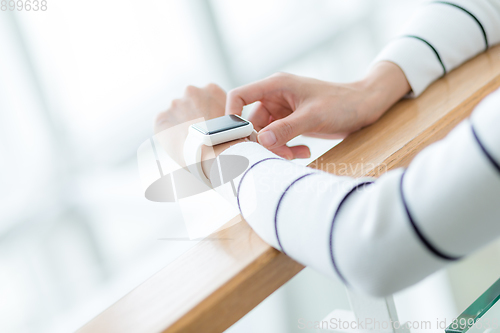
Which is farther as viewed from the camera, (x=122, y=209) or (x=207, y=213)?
(x=122, y=209)

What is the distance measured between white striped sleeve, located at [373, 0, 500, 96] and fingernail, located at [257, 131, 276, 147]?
21 cm

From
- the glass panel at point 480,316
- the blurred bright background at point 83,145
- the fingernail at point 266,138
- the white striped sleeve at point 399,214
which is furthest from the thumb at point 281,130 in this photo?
the blurred bright background at point 83,145

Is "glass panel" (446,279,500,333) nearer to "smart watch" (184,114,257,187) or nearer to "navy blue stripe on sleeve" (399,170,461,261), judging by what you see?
"navy blue stripe on sleeve" (399,170,461,261)

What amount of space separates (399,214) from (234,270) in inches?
4.6

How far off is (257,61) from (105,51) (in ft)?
2.85

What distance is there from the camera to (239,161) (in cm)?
41

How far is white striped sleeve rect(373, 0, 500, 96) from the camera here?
56 centimetres

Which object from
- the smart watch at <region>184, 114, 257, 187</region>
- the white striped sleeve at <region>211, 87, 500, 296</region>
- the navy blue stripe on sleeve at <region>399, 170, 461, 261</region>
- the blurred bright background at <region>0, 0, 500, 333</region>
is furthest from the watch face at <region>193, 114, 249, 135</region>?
the blurred bright background at <region>0, 0, 500, 333</region>

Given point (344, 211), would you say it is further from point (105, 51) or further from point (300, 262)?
point (105, 51)

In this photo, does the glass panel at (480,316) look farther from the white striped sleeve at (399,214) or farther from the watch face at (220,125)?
the watch face at (220,125)

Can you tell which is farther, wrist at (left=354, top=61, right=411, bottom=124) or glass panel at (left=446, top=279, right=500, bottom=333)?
wrist at (left=354, top=61, right=411, bottom=124)

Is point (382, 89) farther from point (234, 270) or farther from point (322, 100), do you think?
point (234, 270)

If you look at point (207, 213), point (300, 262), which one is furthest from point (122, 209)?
point (300, 262)

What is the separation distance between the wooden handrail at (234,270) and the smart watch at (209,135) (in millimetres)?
87
